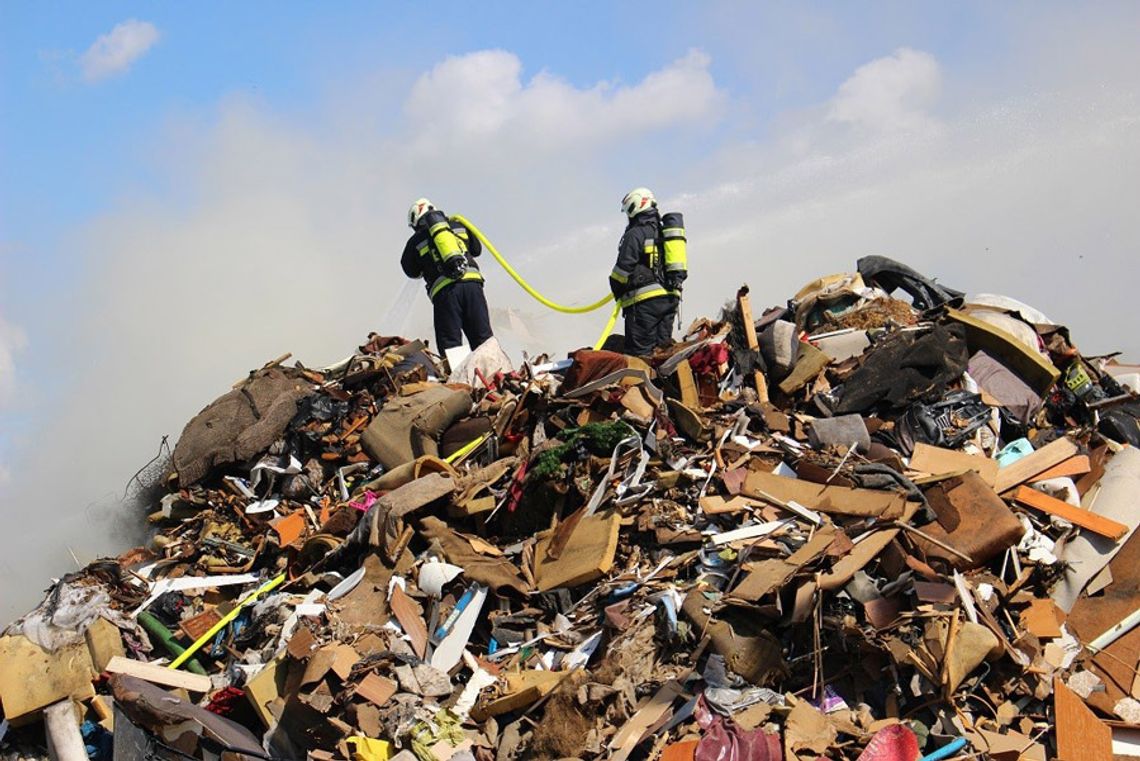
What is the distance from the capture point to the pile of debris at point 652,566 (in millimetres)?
4875

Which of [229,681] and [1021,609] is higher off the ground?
[229,681]

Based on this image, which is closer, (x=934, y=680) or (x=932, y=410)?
(x=934, y=680)

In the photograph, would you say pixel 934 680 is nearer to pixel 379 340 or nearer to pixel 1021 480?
pixel 1021 480

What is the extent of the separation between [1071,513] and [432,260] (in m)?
5.87

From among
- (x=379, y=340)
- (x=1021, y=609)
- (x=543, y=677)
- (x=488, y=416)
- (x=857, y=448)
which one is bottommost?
(x=1021, y=609)

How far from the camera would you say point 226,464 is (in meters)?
8.12

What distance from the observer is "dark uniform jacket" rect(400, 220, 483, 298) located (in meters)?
9.47

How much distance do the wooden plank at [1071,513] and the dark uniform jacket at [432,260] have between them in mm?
5251

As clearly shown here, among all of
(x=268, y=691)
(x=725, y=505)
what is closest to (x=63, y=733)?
(x=268, y=691)

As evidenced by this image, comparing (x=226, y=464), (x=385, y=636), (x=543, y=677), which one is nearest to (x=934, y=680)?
(x=543, y=677)

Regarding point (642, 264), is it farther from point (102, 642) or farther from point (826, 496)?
point (102, 642)

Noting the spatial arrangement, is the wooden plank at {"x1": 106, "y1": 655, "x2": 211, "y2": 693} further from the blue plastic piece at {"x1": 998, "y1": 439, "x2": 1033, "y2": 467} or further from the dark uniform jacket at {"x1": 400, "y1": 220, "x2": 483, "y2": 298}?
the blue plastic piece at {"x1": 998, "y1": 439, "x2": 1033, "y2": 467}

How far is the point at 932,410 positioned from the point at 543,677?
10.9ft

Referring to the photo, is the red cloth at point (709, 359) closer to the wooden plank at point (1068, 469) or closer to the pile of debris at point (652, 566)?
the pile of debris at point (652, 566)
